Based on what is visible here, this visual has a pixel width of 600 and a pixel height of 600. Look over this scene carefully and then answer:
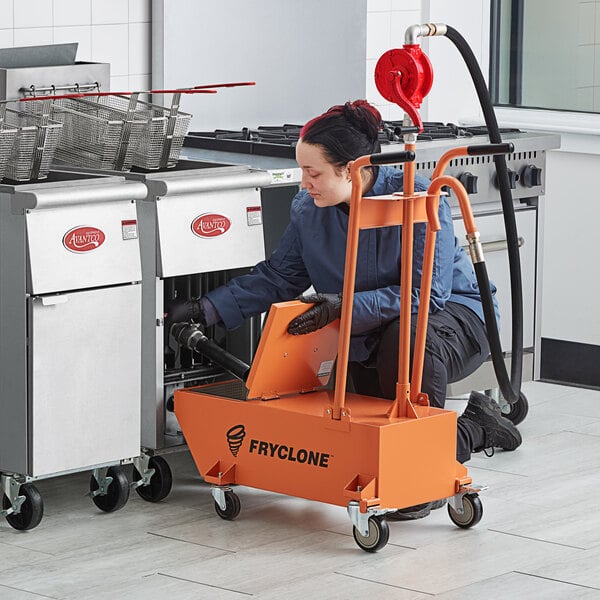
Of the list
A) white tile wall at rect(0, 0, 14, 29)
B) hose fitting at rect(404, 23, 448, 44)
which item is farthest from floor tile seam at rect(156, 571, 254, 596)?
white tile wall at rect(0, 0, 14, 29)

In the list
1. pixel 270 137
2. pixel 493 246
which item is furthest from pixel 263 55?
pixel 493 246

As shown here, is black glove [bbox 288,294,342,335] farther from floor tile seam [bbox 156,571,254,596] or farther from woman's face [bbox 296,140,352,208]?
floor tile seam [bbox 156,571,254,596]

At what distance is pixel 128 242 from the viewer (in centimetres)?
348

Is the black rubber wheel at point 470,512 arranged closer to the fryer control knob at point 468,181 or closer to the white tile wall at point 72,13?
the fryer control knob at point 468,181

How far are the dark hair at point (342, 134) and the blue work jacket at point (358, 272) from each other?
14 centimetres

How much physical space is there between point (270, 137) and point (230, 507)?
1.30m

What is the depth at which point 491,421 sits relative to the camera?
417cm

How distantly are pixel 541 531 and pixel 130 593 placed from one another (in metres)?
1.01

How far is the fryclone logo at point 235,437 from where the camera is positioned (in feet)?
11.7

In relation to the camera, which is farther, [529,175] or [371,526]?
[529,175]

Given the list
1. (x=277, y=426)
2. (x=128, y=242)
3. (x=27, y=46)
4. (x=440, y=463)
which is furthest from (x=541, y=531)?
(x=27, y=46)

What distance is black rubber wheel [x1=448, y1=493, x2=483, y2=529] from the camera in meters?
3.50

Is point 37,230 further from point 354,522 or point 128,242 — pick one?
point 354,522

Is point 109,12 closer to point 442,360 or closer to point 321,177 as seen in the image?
point 321,177
